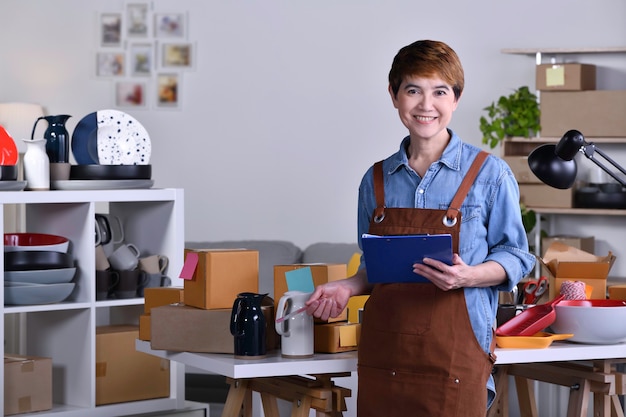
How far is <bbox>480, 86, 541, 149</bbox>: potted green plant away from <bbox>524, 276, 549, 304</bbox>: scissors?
2.34 metres

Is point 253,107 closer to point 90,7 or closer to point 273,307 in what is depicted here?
point 90,7

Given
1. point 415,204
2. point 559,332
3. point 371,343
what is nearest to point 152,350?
point 371,343

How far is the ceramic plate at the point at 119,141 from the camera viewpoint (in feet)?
10.9

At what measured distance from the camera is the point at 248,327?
2.43 m

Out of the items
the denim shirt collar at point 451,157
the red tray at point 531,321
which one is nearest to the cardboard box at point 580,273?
the red tray at point 531,321

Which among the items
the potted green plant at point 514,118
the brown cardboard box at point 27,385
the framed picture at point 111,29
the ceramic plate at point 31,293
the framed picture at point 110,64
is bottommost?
the brown cardboard box at point 27,385

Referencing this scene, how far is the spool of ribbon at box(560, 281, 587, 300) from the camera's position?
2842 millimetres

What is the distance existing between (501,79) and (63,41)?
276 centimetres

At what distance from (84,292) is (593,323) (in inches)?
61.8

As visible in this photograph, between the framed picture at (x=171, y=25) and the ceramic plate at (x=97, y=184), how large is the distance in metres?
2.94

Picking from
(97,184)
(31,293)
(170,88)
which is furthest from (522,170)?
(31,293)

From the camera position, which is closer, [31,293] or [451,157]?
[451,157]

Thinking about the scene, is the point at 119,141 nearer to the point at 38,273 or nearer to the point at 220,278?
the point at 38,273

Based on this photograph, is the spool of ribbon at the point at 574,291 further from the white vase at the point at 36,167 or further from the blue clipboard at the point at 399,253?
the white vase at the point at 36,167
